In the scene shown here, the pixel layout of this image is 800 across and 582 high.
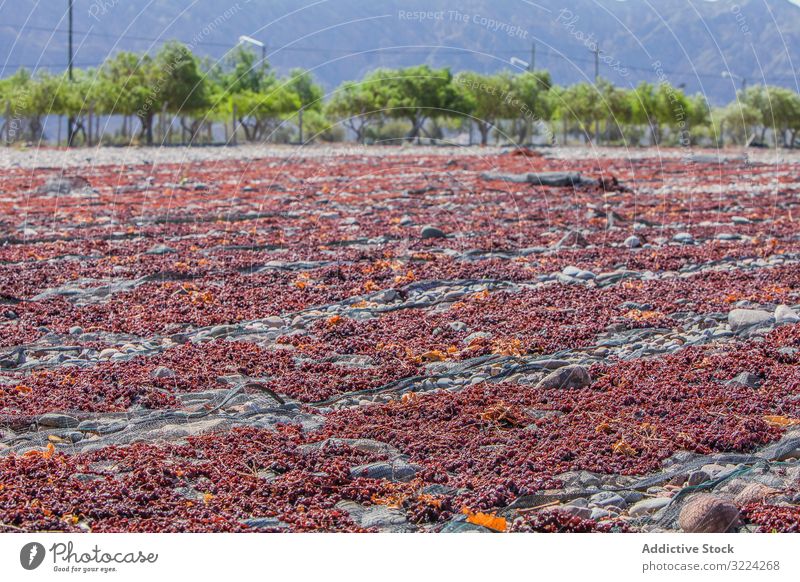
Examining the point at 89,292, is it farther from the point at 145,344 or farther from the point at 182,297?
the point at 145,344

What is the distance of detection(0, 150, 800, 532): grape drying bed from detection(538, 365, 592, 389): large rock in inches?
2.7

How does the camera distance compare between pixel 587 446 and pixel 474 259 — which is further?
pixel 474 259

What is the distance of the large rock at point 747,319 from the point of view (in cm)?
1325

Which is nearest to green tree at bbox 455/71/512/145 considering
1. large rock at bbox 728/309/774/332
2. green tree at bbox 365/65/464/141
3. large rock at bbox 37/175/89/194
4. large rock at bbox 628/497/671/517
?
green tree at bbox 365/65/464/141

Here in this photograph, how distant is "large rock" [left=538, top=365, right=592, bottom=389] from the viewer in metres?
10.8

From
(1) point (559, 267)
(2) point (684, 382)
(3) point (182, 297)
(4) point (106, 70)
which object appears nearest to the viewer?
(2) point (684, 382)

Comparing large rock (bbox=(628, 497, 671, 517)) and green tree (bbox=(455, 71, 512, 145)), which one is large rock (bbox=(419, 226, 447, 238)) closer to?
large rock (bbox=(628, 497, 671, 517))

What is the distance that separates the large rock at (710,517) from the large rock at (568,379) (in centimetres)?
343

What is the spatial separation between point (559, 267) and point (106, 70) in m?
82.0

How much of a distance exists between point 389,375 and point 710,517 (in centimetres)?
484

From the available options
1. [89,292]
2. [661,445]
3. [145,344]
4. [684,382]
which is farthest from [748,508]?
[89,292]

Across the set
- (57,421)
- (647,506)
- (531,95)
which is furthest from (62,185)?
(531,95)

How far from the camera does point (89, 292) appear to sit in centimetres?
1620

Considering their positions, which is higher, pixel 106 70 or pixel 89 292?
pixel 106 70
